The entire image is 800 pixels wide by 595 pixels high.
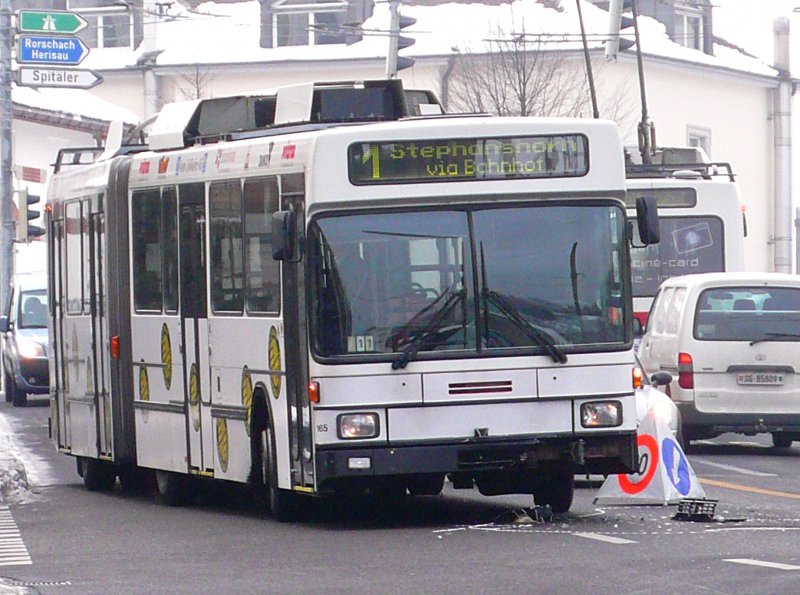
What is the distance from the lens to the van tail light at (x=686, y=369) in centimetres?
2039

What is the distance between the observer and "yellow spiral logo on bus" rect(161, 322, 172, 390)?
15.6 meters

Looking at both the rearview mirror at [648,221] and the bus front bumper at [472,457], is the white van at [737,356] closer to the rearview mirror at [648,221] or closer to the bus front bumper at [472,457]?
the rearview mirror at [648,221]

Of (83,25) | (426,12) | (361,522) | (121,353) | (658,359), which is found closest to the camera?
(361,522)

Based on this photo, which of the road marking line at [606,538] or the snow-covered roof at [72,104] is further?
the snow-covered roof at [72,104]

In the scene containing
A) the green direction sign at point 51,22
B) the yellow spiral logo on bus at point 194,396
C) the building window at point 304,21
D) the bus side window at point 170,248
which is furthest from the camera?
the building window at point 304,21

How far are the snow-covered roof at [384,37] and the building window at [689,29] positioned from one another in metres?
0.50

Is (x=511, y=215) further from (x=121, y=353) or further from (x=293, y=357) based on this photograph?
(x=121, y=353)

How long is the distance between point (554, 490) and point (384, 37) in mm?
48370

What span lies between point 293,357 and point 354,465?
868mm

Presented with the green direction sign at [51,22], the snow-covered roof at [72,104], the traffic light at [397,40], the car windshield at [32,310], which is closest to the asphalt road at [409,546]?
the traffic light at [397,40]

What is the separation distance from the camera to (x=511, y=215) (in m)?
13.0

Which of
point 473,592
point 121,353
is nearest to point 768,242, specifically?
point 121,353

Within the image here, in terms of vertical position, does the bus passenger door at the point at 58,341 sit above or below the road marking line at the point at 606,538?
above

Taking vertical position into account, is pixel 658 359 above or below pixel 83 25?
below
